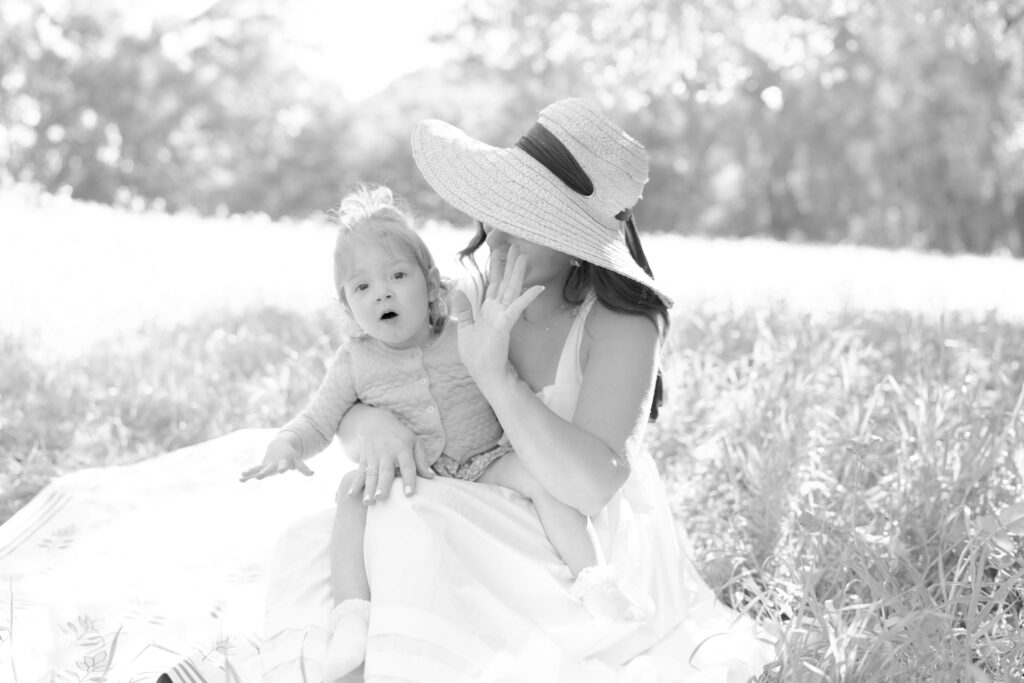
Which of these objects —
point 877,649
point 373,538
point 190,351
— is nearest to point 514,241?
point 373,538

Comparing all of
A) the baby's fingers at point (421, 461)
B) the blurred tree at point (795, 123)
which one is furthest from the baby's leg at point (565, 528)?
the blurred tree at point (795, 123)

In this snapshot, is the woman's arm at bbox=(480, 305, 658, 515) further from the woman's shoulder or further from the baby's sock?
the baby's sock

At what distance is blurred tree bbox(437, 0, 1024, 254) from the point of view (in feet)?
52.7

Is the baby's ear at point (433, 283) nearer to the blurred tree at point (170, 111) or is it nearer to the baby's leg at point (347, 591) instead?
the baby's leg at point (347, 591)

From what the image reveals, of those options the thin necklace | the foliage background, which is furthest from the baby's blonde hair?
the foliage background

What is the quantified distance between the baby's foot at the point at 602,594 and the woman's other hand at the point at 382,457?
405mm

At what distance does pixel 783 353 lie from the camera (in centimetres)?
425

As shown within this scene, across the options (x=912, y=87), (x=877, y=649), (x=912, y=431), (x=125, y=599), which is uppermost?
(x=912, y=87)

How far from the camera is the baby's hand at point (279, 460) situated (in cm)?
230

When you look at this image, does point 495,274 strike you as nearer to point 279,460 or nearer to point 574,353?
point 574,353

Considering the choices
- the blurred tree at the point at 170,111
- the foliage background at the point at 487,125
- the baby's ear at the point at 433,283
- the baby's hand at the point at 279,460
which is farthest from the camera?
the blurred tree at the point at 170,111

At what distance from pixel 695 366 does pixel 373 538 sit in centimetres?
225

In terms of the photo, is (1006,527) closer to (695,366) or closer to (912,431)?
(912,431)

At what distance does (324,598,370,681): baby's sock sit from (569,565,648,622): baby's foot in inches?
17.5
